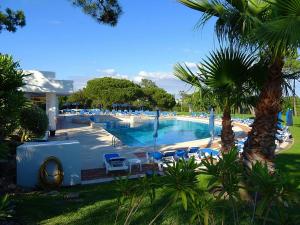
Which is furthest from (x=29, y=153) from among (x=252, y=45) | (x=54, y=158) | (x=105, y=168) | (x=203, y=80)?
(x=252, y=45)

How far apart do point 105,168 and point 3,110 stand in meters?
5.51

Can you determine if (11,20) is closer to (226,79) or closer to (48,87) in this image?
(48,87)

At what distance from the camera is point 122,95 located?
58.1 metres

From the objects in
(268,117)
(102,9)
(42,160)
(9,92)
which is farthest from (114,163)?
(268,117)

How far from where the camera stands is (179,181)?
10.3ft

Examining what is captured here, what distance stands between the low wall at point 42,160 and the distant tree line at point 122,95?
48.3m

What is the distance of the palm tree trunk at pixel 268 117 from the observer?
5.99 meters

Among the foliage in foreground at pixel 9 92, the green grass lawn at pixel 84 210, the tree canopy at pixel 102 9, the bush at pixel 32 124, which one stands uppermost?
the tree canopy at pixel 102 9

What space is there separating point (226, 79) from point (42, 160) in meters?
5.89

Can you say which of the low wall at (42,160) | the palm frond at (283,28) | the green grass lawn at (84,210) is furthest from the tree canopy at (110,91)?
the palm frond at (283,28)

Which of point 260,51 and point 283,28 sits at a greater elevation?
point 283,28

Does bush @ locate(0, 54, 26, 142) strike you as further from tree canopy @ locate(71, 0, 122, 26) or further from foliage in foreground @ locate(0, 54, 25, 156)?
tree canopy @ locate(71, 0, 122, 26)

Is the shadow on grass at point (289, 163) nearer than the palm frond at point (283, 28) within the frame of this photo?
No

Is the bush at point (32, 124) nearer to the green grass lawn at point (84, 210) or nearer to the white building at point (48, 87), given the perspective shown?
the white building at point (48, 87)
